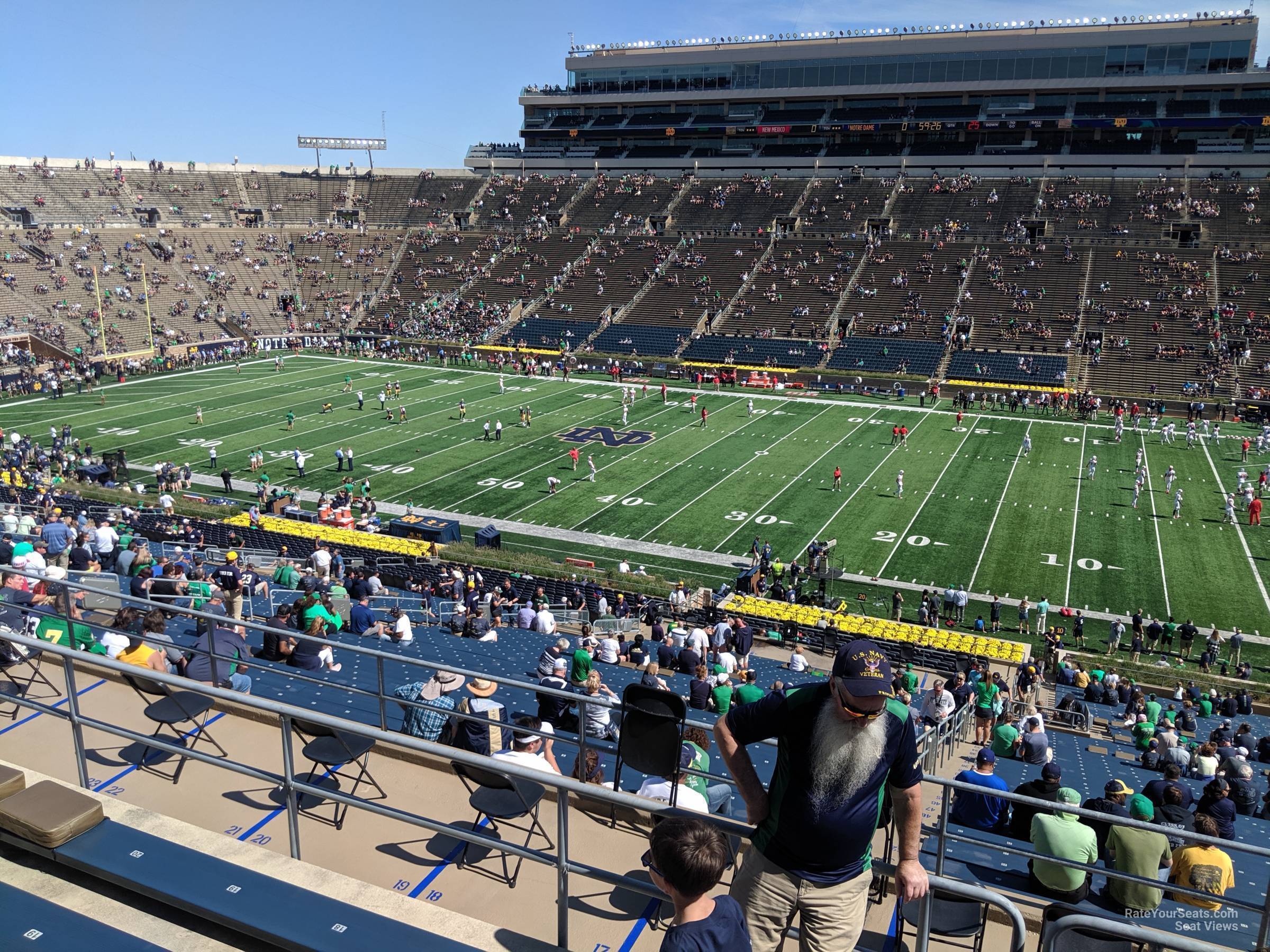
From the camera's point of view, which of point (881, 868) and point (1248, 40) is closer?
point (881, 868)

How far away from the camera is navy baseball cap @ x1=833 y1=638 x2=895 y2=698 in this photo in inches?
148

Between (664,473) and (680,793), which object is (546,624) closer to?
(680,793)

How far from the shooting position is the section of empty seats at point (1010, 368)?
4859 cm

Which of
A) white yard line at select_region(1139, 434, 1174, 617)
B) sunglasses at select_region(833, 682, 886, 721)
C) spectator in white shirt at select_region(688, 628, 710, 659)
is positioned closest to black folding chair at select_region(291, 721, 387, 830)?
sunglasses at select_region(833, 682, 886, 721)

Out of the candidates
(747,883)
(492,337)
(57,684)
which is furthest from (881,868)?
(492,337)

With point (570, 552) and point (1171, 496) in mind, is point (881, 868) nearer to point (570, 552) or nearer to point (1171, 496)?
point (570, 552)

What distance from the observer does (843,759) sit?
3879 mm

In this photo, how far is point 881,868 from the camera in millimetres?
3822

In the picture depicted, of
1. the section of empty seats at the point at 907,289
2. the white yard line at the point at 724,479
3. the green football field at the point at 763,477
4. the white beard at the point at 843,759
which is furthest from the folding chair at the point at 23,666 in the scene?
the section of empty seats at the point at 907,289

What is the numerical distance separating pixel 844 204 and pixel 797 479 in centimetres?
4280

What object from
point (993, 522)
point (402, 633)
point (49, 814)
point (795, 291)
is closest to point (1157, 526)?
point (993, 522)

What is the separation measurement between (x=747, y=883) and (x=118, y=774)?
4.73 metres

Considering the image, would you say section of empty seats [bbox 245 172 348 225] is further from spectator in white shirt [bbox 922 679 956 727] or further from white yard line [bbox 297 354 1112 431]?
spectator in white shirt [bbox 922 679 956 727]

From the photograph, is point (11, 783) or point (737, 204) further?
point (737, 204)
